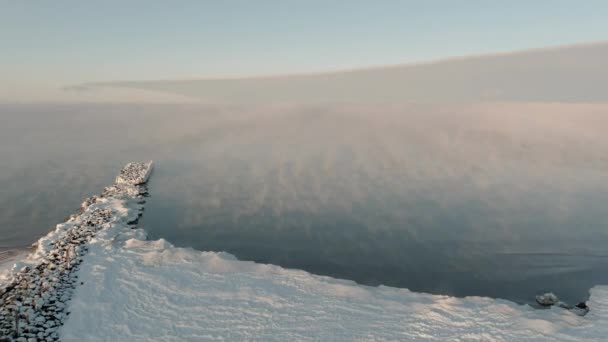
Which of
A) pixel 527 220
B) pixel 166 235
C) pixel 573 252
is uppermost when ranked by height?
pixel 527 220

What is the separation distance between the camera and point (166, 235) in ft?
86.3

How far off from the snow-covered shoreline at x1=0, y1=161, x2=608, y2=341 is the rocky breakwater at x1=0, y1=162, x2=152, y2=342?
0.35ft

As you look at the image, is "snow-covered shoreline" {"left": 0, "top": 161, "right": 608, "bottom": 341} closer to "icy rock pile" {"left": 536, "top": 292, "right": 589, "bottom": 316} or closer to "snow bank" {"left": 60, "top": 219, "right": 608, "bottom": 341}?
"snow bank" {"left": 60, "top": 219, "right": 608, "bottom": 341}

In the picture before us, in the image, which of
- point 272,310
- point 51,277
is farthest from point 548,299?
point 51,277

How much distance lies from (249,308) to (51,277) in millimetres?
10887

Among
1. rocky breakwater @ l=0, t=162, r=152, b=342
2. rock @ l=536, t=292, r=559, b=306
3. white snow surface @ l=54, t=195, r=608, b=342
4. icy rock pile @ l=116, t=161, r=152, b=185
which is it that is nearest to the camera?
rocky breakwater @ l=0, t=162, r=152, b=342

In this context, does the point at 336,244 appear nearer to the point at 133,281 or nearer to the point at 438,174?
the point at 133,281

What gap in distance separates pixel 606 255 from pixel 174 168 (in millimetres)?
47264

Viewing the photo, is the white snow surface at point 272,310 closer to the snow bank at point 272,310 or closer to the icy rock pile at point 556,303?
the snow bank at point 272,310

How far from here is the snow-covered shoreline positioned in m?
14.9

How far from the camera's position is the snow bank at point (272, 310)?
14859 millimetres

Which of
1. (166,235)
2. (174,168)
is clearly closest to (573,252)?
(166,235)

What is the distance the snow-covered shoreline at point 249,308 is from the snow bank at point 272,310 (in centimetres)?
5

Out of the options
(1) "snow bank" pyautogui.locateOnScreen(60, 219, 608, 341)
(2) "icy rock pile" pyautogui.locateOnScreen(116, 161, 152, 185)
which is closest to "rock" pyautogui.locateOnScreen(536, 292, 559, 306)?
(1) "snow bank" pyautogui.locateOnScreen(60, 219, 608, 341)
